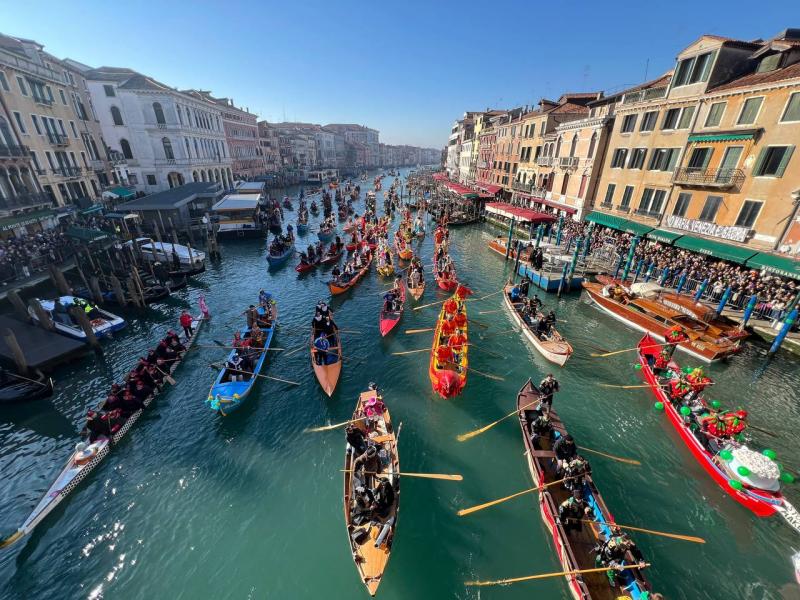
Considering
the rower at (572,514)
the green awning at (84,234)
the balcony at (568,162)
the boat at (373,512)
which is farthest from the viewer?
the balcony at (568,162)

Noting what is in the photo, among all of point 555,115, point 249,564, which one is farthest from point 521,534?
point 555,115

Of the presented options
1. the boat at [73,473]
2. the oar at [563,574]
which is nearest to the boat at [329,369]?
the boat at [73,473]

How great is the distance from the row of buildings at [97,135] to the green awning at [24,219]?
0.25m

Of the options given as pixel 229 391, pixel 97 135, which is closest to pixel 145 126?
pixel 97 135

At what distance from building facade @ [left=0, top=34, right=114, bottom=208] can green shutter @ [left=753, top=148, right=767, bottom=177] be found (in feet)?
195

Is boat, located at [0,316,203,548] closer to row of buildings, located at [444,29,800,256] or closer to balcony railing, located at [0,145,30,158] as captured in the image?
balcony railing, located at [0,145,30,158]

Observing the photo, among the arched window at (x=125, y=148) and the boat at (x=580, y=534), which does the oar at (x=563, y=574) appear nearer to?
the boat at (x=580, y=534)

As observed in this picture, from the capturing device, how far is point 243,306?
26.9 metres

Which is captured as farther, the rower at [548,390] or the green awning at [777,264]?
Answer: the green awning at [777,264]

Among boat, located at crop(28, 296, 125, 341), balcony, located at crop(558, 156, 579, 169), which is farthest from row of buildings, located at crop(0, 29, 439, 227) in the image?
→ balcony, located at crop(558, 156, 579, 169)

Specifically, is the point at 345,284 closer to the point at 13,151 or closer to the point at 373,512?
the point at 373,512

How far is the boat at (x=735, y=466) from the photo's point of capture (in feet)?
36.0

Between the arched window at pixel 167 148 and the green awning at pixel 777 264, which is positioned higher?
the arched window at pixel 167 148

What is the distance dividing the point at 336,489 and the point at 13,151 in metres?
42.1
